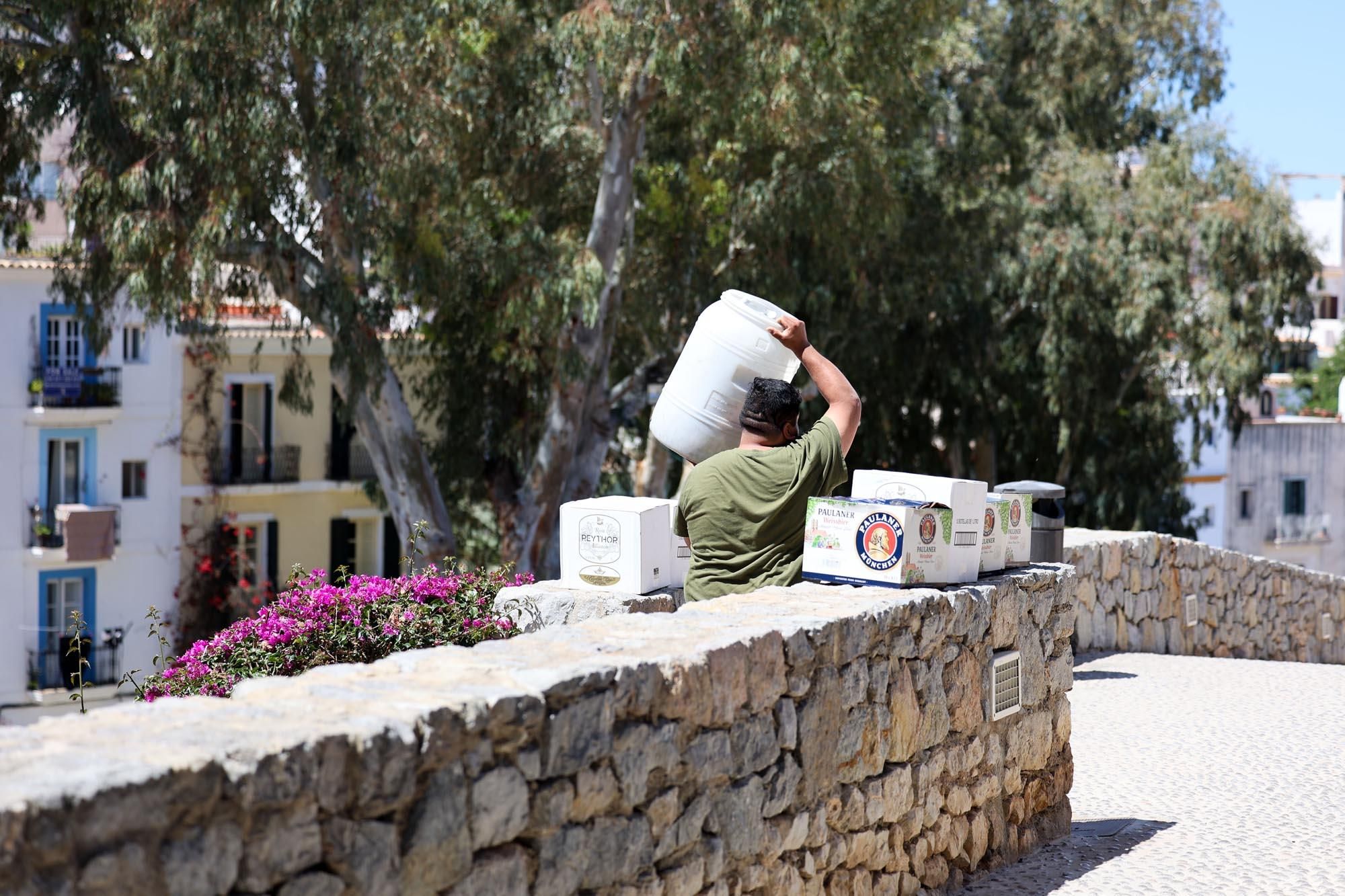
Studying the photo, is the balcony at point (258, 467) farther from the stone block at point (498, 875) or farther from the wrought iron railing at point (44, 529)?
the stone block at point (498, 875)

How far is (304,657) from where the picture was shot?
6.14 metres

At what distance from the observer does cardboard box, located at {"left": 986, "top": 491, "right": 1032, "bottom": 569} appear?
580 centimetres

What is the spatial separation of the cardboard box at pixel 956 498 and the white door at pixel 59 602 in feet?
76.4

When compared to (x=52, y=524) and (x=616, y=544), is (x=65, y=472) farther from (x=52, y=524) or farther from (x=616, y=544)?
(x=616, y=544)

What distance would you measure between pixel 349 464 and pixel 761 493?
24864 mm

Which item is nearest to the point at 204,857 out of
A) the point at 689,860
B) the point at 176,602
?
the point at 689,860

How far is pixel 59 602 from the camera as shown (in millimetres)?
26406

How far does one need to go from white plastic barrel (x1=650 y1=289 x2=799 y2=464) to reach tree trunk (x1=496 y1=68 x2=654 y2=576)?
9854mm

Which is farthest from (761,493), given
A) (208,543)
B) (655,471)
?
(208,543)

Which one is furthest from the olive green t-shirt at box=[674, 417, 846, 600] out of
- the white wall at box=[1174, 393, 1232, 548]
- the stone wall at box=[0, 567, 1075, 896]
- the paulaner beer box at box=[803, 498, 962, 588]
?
the white wall at box=[1174, 393, 1232, 548]

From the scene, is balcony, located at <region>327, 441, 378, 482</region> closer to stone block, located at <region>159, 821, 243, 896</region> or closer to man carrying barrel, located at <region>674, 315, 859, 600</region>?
man carrying barrel, located at <region>674, 315, 859, 600</region>

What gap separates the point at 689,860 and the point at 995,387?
20537mm

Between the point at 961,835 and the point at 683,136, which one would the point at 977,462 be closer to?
the point at 683,136

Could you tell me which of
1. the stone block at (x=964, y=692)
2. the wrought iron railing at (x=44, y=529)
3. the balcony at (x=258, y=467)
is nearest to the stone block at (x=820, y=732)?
the stone block at (x=964, y=692)
